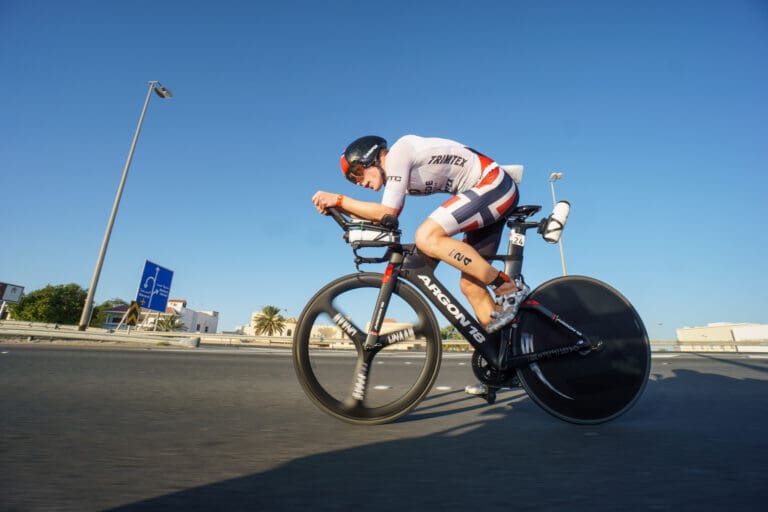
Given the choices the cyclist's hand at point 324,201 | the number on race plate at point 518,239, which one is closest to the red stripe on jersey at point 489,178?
the number on race plate at point 518,239

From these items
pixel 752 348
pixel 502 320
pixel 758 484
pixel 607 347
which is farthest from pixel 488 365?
pixel 752 348

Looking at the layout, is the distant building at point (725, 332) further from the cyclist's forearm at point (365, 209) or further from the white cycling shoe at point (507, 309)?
the cyclist's forearm at point (365, 209)

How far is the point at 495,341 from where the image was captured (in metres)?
2.44

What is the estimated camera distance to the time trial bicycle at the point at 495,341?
7.66 ft

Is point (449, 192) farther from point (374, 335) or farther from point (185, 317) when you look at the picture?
point (185, 317)

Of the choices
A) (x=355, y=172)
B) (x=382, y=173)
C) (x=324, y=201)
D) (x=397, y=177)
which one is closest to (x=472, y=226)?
(x=397, y=177)

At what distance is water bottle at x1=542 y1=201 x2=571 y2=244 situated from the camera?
2600 millimetres

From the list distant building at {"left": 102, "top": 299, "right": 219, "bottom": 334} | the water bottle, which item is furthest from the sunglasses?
distant building at {"left": 102, "top": 299, "right": 219, "bottom": 334}

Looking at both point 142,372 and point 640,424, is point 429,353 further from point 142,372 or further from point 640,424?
point 142,372

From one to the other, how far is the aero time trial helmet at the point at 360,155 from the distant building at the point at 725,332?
5100 cm

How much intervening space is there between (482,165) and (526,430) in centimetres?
172

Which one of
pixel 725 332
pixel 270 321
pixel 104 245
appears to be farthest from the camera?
pixel 270 321

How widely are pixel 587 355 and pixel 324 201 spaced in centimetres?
195

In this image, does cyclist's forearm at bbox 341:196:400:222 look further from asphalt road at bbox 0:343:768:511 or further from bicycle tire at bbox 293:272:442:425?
asphalt road at bbox 0:343:768:511
